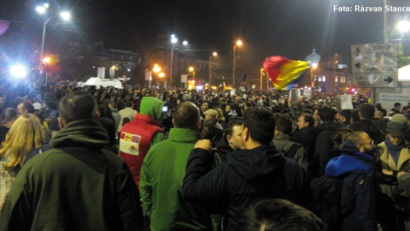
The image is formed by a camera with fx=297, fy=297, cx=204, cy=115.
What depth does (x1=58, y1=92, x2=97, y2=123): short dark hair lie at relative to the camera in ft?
7.39

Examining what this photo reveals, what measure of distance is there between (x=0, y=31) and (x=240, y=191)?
68.8ft

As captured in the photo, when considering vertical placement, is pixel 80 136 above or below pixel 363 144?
above

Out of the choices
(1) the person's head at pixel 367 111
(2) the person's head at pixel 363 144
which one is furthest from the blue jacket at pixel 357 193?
(1) the person's head at pixel 367 111

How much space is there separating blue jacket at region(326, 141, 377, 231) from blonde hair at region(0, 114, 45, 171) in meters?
3.63

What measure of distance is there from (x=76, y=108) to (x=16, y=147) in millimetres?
1864

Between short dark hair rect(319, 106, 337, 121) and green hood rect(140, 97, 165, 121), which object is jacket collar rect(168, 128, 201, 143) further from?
short dark hair rect(319, 106, 337, 121)

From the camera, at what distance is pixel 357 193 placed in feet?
11.1

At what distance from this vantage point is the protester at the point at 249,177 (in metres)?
2.14

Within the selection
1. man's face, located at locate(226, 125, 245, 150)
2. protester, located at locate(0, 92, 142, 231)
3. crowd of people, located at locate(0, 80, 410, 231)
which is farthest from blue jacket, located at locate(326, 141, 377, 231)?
protester, located at locate(0, 92, 142, 231)

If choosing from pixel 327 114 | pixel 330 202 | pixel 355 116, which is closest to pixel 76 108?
pixel 330 202

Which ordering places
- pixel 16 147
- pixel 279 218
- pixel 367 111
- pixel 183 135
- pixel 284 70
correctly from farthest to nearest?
pixel 284 70, pixel 367 111, pixel 16 147, pixel 183 135, pixel 279 218

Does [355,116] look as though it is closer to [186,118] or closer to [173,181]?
[186,118]

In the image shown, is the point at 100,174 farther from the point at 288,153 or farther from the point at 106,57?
the point at 106,57

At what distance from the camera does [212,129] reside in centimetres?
474
